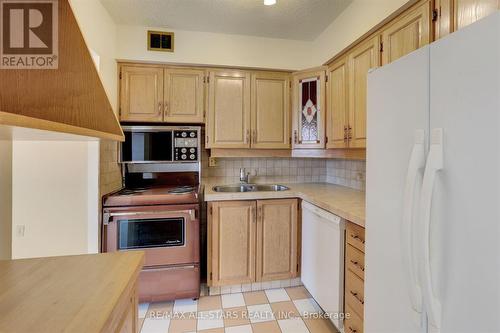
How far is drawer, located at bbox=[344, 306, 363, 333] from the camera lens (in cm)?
146

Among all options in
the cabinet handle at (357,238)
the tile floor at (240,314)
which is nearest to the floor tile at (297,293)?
the tile floor at (240,314)

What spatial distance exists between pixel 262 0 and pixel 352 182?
1.78 meters

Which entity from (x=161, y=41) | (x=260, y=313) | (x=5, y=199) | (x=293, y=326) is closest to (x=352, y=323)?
(x=293, y=326)

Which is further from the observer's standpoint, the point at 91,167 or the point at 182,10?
the point at 182,10

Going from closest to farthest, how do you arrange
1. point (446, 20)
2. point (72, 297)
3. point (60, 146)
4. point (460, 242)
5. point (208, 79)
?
point (72, 297) → point (460, 242) → point (446, 20) → point (60, 146) → point (208, 79)

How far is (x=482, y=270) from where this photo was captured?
691 mm

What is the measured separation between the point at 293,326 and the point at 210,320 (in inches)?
24.2

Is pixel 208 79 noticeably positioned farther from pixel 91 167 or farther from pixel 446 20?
pixel 446 20

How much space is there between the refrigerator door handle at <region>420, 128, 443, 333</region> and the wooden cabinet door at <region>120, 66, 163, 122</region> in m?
2.15

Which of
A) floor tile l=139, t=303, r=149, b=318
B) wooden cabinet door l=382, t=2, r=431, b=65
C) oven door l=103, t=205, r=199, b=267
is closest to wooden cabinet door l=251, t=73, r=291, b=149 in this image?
oven door l=103, t=205, r=199, b=267

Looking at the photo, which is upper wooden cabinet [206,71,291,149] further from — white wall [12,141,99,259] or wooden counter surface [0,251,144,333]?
wooden counter surface [0,251,144,333]

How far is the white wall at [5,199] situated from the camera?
944mm

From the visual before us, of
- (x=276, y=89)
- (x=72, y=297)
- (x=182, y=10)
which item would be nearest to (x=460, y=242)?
(x=72, y=297)

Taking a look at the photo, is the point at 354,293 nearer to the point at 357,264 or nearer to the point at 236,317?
the point at 357,264
